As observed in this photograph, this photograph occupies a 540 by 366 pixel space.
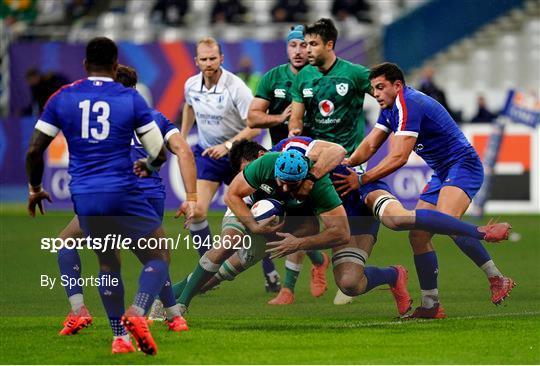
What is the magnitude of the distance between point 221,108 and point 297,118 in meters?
1.47

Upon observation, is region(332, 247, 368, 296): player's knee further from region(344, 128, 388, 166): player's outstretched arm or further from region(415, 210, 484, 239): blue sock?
region(344, 128, 388, 166): player's outstretched arm

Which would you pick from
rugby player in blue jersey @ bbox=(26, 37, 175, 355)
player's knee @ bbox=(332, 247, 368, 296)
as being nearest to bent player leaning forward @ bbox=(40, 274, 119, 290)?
rugby player in blue jersey @ bbox=(26, 37, 175, 355)

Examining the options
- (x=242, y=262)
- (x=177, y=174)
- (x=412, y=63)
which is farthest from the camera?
(x=412, y=63)

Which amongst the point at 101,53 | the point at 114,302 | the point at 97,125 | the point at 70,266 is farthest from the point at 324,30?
the point at 114,302

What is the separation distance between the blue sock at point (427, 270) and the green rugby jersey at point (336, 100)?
1745 mm

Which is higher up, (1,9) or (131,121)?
(131,121)

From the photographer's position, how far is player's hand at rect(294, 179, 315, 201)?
387 inches

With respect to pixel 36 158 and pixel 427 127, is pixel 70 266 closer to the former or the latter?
pixel 36 158

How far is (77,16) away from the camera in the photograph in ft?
101

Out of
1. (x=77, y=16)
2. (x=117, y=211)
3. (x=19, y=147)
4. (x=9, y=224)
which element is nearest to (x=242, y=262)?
(x=117, y=211)

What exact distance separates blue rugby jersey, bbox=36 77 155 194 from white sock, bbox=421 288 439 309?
314cm

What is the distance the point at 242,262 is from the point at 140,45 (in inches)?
677

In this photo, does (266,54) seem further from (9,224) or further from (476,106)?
(9,224)

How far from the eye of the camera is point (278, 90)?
12.9 m
